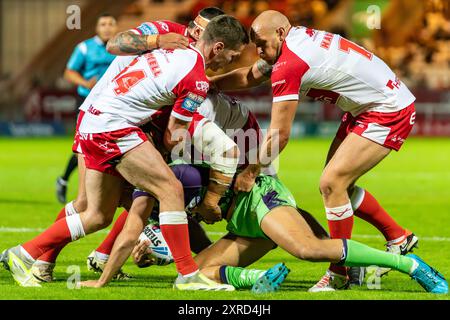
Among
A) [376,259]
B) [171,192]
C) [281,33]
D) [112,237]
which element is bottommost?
[112,237]

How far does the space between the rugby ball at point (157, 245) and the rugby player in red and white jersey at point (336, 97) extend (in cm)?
76

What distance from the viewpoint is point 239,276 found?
753cm

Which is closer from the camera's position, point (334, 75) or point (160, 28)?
point (334, 75)

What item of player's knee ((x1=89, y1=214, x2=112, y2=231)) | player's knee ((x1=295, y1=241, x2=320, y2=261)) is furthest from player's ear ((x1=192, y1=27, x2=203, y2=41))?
player's knee ((x1=295, y1=241, x2=320, y2=261))

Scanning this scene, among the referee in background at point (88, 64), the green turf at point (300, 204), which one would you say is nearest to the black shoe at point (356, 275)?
the green turf at point (300, 204)

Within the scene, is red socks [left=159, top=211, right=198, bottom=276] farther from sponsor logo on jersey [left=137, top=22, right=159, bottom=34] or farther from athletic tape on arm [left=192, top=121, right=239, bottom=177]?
sponsor logo on jersey [left=137, top=22, right=159, bottom=34]

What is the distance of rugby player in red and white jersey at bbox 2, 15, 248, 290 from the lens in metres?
7.34

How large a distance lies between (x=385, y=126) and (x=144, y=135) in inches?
72.9

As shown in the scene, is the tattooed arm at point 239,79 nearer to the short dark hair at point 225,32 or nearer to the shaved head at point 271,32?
the shaved head at point 271,32

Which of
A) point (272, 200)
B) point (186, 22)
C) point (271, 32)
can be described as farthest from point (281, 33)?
point (186, 22)

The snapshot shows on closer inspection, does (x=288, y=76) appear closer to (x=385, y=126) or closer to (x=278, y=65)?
(x=278, y=65)

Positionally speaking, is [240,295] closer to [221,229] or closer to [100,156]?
[100,156]

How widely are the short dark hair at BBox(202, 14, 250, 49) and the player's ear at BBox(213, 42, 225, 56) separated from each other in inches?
1.0
